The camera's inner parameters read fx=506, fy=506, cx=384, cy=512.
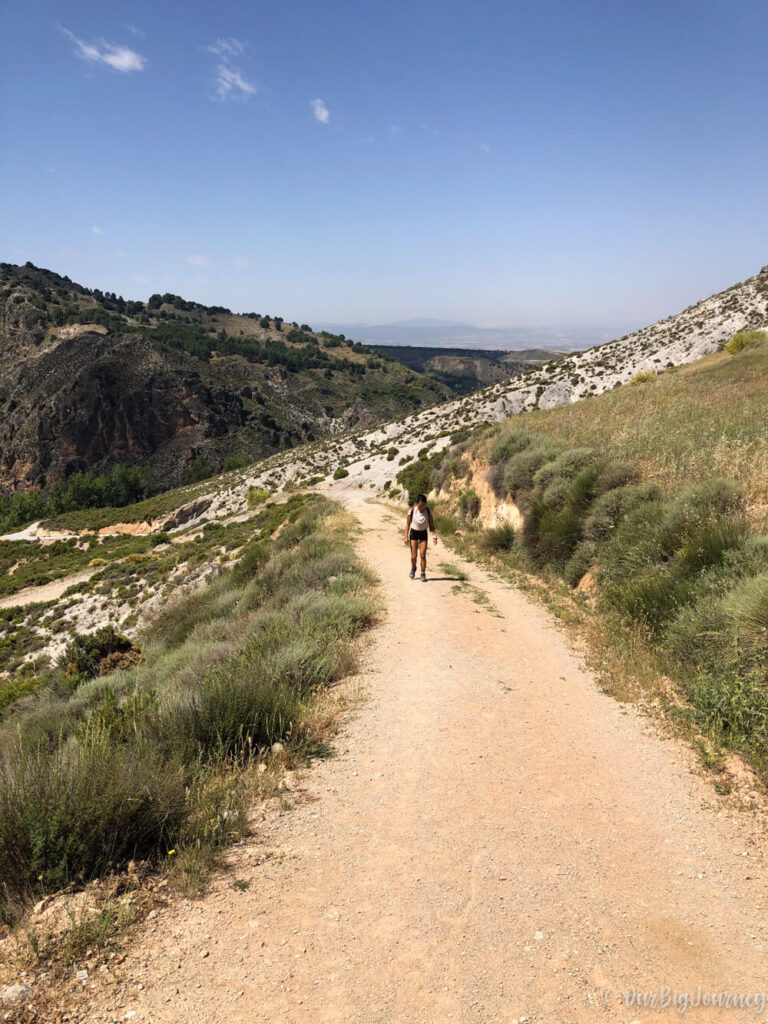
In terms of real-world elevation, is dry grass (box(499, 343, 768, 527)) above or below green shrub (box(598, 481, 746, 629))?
above

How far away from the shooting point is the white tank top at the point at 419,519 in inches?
438

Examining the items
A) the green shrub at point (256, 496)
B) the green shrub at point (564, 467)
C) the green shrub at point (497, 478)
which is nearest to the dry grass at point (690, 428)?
the green shrub at point (564, 467)

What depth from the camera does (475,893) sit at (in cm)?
321

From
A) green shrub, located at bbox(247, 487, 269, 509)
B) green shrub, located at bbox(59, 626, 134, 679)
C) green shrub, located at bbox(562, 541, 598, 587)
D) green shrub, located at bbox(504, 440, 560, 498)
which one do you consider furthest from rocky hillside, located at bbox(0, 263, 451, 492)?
green shrub, located at bbox(562, 541, 598, 587)

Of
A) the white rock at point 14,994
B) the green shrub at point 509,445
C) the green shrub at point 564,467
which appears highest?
the green shrub at point 509,445

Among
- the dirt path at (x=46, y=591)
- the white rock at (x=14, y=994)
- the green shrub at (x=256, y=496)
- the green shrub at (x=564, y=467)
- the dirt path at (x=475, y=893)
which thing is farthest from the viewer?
the green shrub at (x=256, y=496)

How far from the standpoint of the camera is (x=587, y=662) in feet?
23.3

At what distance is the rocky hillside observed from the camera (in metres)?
116

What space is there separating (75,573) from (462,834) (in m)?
48.2

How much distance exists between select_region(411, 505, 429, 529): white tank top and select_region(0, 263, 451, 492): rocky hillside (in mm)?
102758

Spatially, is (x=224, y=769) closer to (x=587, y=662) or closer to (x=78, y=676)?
(x=587, y=662)

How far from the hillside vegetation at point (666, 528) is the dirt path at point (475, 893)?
43.0 inches

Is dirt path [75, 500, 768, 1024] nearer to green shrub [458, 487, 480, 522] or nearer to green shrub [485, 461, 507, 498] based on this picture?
green shrub [485, 461, 507, 498]

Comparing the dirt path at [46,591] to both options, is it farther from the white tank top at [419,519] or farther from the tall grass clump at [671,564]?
the tall grass clump at [671,564]
